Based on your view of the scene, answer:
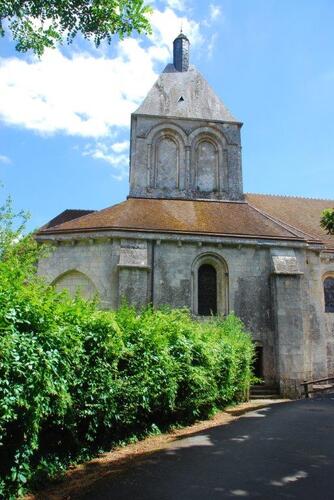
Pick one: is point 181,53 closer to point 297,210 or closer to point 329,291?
point 297,210

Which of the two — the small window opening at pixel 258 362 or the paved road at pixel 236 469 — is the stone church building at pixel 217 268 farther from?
the paved road at pixel 236 469

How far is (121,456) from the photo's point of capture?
706 cm

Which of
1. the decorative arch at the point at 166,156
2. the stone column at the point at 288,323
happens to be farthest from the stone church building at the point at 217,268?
the decorative arch at the point at 166,156

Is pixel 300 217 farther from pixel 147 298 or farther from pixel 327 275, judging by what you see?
pixel 147 298

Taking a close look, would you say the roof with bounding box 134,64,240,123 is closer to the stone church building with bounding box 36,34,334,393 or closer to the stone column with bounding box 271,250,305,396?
the stone church building with bounding box 36,34,334,393

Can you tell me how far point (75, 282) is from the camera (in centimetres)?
1792

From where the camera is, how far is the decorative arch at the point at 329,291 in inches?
825

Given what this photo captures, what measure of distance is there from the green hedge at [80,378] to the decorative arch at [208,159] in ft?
46.6

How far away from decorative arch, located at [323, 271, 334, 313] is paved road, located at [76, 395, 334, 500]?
12.7 m

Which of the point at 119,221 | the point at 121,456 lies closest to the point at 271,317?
the point at 119,221

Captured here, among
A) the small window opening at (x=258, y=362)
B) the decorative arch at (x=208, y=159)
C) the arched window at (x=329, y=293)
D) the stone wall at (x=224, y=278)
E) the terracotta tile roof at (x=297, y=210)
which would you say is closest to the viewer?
the stone wall at (x=224, y=278)

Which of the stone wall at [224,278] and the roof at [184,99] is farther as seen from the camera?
the roof at [184,99]

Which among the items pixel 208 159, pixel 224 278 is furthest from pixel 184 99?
pixel 224 278

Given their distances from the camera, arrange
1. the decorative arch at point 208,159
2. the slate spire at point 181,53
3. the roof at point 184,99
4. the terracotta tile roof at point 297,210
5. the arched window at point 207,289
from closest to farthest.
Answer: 1. the arched window at point 207,289
2. the terracotta tile roof at point 297,210
3. the decorative arch at point 208,159
4. the roof at point 184,99
5. the slate spire at point 181,53
